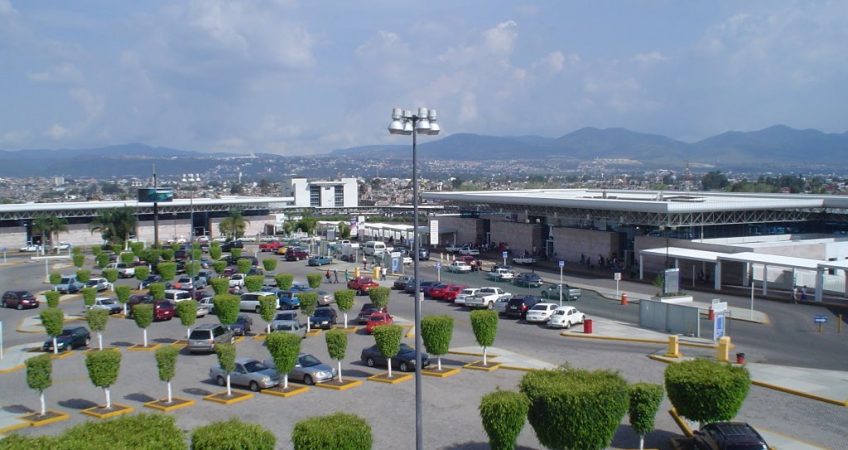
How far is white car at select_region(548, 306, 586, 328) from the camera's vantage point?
32406 mm

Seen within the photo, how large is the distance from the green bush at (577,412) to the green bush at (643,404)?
48.4 inches

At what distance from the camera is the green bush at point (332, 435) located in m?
11.8

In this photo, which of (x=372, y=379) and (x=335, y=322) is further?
(x=335, y=322)

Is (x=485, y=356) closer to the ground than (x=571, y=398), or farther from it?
closer to the ground

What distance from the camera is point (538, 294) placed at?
43.2 metres

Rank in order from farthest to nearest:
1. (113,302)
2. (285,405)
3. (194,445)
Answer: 1. (113,302)
2. (285,405)
3. (194,445)

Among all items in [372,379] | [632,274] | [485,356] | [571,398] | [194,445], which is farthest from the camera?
[632,274]

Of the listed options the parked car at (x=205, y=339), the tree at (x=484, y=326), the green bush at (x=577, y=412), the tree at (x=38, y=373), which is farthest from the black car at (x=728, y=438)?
the parked car at (x=205, y=339)

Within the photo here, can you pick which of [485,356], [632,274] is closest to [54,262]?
[632,274]

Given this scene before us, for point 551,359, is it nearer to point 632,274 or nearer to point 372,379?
point 372,379

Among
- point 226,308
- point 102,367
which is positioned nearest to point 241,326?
point 226,308

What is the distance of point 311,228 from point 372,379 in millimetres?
60911

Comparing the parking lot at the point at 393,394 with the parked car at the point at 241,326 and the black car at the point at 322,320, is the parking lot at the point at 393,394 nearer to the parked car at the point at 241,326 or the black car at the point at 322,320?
the parked car at the point at 241,326

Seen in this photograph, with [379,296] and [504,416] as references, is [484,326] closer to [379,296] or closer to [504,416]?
[504,416]
